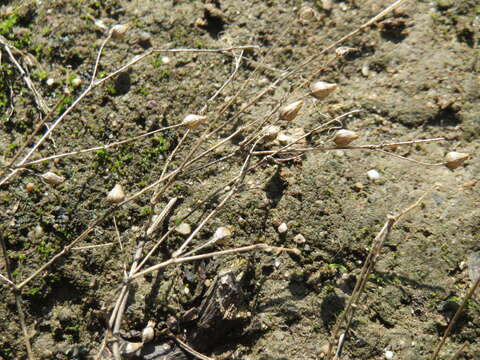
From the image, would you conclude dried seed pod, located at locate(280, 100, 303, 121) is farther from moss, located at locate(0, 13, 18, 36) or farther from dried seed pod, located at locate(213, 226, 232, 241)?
moss, located at locate(0, 13, 18, 36)

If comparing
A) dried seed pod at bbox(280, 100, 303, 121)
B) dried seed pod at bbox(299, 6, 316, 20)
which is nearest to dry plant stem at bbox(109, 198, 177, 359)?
dried seed pod at bbox(280, 100, 303, 121)

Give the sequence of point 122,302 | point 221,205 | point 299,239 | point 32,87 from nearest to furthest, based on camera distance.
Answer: point 122,302 → point 221,205 → point 299,239 → point 32,87

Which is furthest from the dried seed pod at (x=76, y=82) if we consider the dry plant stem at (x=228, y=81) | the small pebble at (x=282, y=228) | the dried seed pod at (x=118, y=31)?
the small pebble at (x=282, y=228)

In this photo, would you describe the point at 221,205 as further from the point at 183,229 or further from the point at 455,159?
the point at 455,159

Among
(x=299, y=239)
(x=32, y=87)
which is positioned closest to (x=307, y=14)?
(x=299, y=239)

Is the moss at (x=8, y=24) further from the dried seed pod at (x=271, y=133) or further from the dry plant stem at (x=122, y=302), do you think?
the dried seed pod at (x=271, y=133)

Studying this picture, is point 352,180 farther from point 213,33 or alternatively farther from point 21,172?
point 21,172
